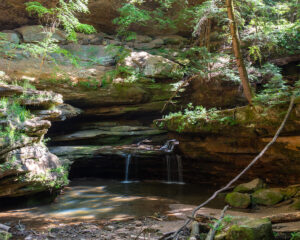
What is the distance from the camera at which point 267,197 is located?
22.4 feet

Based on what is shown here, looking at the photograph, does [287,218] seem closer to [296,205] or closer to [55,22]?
[296,205]

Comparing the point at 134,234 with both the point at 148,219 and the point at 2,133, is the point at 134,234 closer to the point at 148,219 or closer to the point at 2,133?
the point at 148,219

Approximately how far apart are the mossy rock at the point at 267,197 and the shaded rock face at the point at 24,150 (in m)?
6.28

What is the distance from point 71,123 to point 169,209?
38.3 feet

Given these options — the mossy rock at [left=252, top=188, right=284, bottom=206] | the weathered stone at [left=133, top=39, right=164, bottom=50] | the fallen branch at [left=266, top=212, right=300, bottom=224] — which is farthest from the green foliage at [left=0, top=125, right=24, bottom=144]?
the weathered stone at [left=133, top=39, right=164, bottom=50]

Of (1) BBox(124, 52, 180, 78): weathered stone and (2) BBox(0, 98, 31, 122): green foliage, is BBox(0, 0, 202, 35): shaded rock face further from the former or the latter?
(2) BBox(0, 98, 31, 122): green foliage

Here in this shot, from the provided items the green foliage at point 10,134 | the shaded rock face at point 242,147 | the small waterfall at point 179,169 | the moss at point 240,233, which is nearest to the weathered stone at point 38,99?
the green foliage at point 10,134

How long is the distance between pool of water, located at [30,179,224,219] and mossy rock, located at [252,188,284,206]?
1086 mm

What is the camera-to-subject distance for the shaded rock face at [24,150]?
635cm

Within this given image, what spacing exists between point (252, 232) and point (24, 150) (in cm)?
634

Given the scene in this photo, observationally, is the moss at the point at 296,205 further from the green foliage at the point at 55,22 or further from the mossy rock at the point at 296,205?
the green foliage at the point at 55,22

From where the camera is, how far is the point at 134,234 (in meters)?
4.69

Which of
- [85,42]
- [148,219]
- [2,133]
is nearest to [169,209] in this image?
[148,219]

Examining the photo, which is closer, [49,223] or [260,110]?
[49,223]
